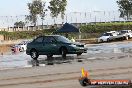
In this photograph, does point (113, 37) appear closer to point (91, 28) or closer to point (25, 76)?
point (25, 76)

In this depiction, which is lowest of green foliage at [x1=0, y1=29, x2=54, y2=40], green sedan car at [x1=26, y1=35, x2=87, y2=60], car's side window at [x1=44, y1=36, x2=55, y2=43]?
green foliage at [x1=0, y1=29, x2=54, y2=40]

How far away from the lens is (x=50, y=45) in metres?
29.5

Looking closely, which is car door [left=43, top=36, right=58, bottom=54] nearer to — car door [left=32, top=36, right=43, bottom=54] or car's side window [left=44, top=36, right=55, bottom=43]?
car's side window [left=44, top=36, right=55, bottom=43]

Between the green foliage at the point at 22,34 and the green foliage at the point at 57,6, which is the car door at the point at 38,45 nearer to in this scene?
the green foliage at the point at 22,34

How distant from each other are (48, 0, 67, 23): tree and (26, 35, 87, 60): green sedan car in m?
101

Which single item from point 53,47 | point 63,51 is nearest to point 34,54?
point 53,47

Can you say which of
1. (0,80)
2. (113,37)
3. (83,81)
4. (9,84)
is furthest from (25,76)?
(113,37)

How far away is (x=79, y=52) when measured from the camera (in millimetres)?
28984

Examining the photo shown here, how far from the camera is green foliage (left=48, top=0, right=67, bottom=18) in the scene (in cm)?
13125

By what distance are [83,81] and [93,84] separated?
34 cm

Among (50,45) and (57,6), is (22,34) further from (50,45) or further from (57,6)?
(50,45)

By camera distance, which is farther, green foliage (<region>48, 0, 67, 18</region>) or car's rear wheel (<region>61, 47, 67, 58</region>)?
green foliage (<region>48, 0, 67, 18</region>)

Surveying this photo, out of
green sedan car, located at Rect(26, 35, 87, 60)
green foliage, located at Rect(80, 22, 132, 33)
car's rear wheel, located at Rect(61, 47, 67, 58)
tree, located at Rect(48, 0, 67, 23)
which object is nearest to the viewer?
green sedan car, located at Rect(26, 35, 87, 60)

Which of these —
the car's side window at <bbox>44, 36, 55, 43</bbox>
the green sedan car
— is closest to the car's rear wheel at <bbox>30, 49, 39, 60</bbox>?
the green sedan car
